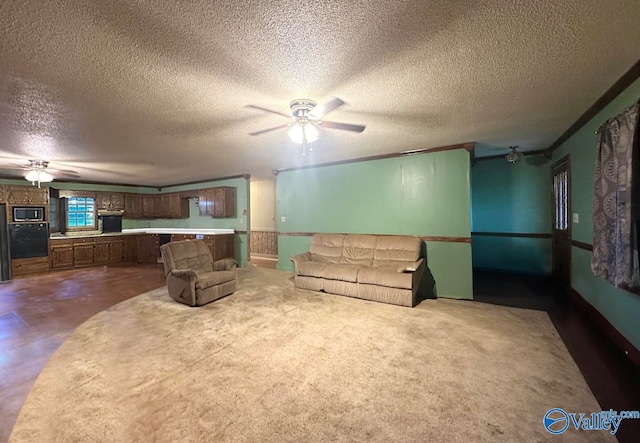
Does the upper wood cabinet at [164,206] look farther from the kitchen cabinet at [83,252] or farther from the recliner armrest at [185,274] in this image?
the recliner armrest at [185,274]

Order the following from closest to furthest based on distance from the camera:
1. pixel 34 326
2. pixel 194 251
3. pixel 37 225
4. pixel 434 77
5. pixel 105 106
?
pixel 434 77
pixel 105 106
pixel 34 326
pixel 194 251
pixel 37 225

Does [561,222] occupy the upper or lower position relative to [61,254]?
upper

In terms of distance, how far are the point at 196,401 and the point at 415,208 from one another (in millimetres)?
3923

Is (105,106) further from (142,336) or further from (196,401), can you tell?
(196,401)

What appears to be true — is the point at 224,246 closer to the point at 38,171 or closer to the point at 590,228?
the point at 38,171

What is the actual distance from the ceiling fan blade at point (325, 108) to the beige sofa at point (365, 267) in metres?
2.43

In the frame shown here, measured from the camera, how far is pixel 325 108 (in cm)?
238

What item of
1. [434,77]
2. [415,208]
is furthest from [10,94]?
[415,208]

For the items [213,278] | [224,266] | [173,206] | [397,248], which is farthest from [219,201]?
[397,248]

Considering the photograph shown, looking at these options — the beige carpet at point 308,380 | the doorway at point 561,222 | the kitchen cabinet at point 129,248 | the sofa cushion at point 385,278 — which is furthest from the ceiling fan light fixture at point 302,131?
the kitchen cabinet at point 129,248

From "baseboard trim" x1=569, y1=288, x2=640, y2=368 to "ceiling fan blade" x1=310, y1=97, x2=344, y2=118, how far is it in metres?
3.29

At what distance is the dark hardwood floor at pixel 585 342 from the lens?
180 centimetres

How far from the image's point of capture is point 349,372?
219cm

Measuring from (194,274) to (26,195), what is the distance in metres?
5.59
